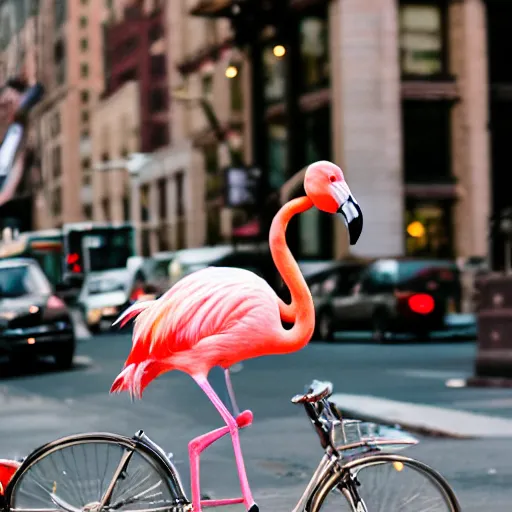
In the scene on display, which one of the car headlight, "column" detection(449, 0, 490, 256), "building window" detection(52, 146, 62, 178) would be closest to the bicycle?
the car headlight

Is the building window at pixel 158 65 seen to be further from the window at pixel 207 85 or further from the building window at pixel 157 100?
the window at pixel 207 85

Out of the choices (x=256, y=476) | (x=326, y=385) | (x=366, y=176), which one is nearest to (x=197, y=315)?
(x=326, y=385)

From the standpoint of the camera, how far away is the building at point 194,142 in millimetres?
53281

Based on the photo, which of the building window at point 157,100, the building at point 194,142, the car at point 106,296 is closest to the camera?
the car at point 106,296

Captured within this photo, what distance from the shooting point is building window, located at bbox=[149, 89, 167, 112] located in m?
66.2

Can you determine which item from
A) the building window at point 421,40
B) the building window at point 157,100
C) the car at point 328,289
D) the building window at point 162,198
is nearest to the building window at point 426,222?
the building window at point 421,40

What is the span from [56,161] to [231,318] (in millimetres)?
91612

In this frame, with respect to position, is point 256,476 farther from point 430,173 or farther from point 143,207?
point 143,207

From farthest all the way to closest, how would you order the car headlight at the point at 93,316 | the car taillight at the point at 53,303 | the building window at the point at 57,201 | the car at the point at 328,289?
the building window at the point at 57,201, the car headlight at the point at 93,316, the car at the point at 328,289, the car taillight at the point at 53,303

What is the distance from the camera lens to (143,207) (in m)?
68.8

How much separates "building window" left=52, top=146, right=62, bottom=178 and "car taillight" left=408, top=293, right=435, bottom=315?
6608 cm

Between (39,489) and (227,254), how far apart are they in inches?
1165

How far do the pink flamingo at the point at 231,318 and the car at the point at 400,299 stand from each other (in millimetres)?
23288

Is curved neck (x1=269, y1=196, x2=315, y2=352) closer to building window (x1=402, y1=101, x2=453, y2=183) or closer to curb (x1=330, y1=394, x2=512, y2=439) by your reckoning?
curb (x1=330, y1=394, x2=512, y2=439)
